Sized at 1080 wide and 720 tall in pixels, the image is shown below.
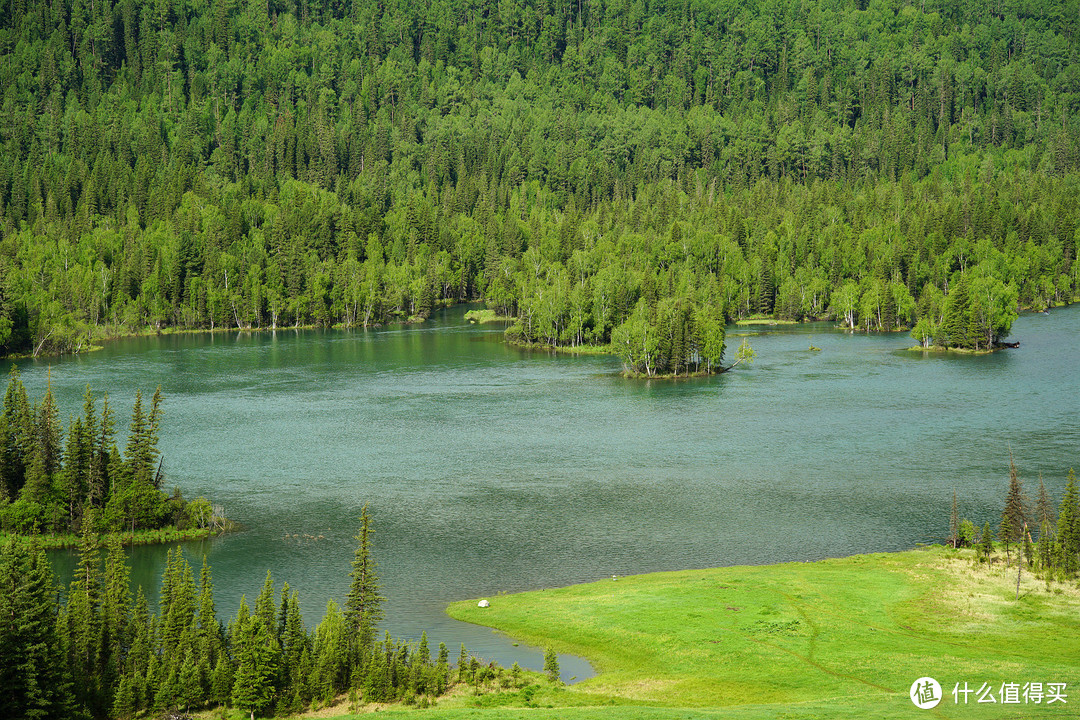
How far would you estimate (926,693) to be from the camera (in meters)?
45.6

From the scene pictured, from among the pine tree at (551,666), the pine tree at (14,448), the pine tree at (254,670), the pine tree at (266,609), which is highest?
the pine tree at (14,448)

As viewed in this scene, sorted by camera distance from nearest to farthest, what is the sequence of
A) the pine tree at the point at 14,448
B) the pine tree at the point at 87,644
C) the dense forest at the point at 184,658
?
the dense forest at the point at 184,658 → the pine tree at the point at 87,644 → the pine tree at the point at 14,448

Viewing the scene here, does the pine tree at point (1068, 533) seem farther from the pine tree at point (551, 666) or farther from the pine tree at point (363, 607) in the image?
the pine tree at point (363, 607)

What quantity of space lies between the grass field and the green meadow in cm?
11

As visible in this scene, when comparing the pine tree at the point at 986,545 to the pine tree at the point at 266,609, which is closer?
the pine tree at the point at 266,609

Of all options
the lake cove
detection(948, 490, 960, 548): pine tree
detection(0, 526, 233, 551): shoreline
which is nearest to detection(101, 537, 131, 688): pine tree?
the lake cove

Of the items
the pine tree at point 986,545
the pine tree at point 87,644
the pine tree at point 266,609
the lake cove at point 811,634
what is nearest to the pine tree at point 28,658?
the pine tree at point 87,644

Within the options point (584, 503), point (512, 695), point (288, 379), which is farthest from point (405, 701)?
point (288, 379)

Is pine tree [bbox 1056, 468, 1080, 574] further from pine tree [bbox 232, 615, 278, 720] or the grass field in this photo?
pine tree [bbox 232, 615, 278, 720]

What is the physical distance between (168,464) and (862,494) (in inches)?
2582

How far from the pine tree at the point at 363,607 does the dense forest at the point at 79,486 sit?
28.0m

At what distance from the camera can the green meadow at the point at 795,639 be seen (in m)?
47.3

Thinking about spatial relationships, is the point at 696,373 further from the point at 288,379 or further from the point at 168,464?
the point at 168,464

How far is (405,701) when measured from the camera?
51.9 metres
